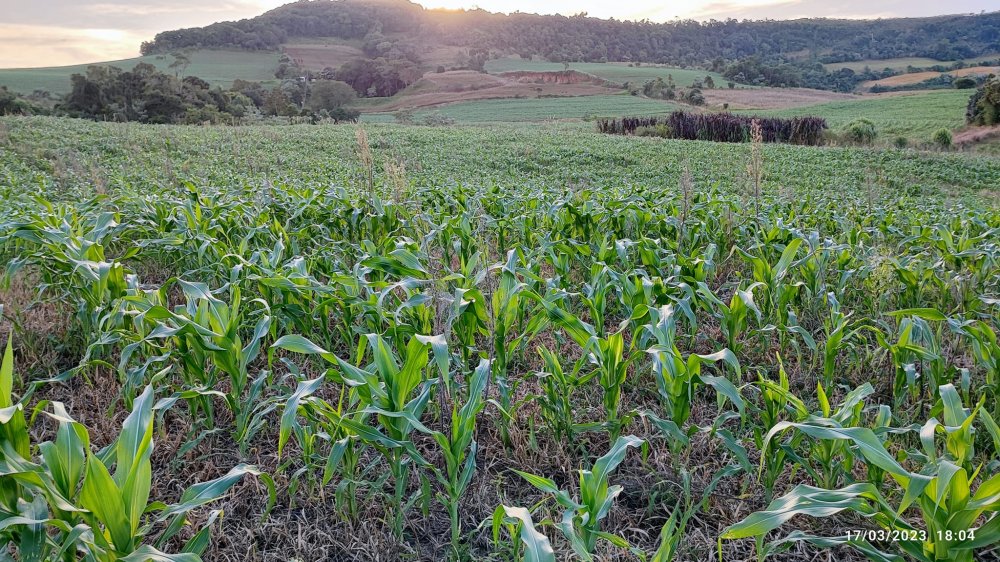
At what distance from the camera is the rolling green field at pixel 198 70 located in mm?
53406

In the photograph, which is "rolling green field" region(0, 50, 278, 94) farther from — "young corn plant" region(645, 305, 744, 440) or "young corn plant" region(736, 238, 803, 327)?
"young corn plant" region(645, 305, 744, 440)

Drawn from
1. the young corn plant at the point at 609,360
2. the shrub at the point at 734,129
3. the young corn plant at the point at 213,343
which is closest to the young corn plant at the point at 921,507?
the young corn plant at the point at 609,360

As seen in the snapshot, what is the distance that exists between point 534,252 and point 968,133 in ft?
122

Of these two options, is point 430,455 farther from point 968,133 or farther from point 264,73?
point 264,73

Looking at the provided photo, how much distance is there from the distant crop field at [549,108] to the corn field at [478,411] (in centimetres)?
4243

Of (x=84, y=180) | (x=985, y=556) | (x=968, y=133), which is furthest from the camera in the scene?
(x=968, y=133)

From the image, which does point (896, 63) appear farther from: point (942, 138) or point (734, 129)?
point (734, 129)

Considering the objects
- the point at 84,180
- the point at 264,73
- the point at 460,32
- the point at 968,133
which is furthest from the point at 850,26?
the point at 84,180

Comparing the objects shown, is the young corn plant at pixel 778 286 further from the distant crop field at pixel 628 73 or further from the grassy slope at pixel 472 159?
the distant crop field at pixel 628 73

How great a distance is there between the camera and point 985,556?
2.03 metres

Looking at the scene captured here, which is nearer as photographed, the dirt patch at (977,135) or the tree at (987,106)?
the dirt patch at (977,135)

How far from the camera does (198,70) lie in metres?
69.8

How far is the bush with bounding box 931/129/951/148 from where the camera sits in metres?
27.8

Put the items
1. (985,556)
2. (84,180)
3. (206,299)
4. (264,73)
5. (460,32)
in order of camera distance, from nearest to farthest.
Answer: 1. (985,556)
2. (206,299)
3. (84,180)
4. (264,73)
5. (460,32)
